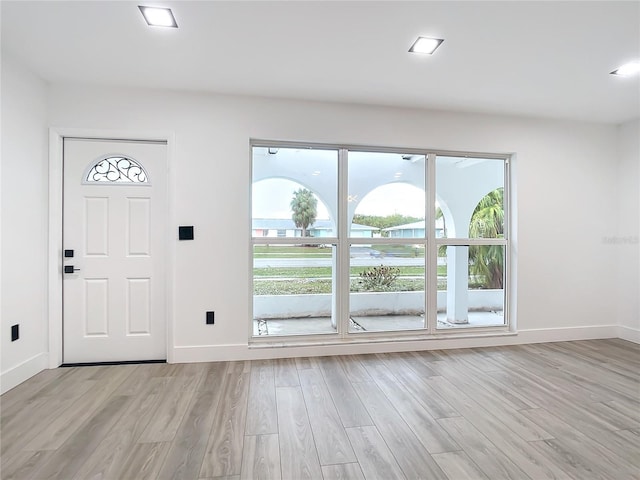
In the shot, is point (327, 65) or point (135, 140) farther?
point (135, 140)

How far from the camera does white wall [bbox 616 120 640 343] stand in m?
3.72

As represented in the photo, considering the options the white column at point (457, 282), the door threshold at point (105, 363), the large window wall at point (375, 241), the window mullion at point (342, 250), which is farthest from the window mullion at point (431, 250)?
the door threshold at point (105, 363)

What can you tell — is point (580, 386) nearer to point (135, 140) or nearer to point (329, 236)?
point (329, 236)

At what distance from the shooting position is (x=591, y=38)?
220 centimetres

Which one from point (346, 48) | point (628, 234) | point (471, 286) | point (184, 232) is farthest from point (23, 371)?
point (628, 234)

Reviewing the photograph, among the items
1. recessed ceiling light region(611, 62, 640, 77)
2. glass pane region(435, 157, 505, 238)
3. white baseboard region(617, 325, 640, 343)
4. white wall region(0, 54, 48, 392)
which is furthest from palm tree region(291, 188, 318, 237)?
white baseboard region(617, 325, 640, 343)

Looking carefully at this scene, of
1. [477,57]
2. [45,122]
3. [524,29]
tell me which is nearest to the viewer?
[524,29]

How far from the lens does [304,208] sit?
3369 mm

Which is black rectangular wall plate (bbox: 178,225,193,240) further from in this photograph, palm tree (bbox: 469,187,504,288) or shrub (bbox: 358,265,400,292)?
palm tree (bbox: 469,187,504,288)

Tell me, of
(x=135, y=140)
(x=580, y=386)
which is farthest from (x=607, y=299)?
(x=135, y=140)

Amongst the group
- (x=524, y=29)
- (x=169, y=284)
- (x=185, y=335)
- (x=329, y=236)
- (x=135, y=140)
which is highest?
(x=524, y=29)

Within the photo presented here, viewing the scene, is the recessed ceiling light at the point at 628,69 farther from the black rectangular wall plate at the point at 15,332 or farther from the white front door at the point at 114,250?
the black rectangular wall plate at the point at 15,332

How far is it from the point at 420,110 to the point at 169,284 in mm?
3183

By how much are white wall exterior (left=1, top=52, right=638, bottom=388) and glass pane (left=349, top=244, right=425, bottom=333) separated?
30 centimetres
